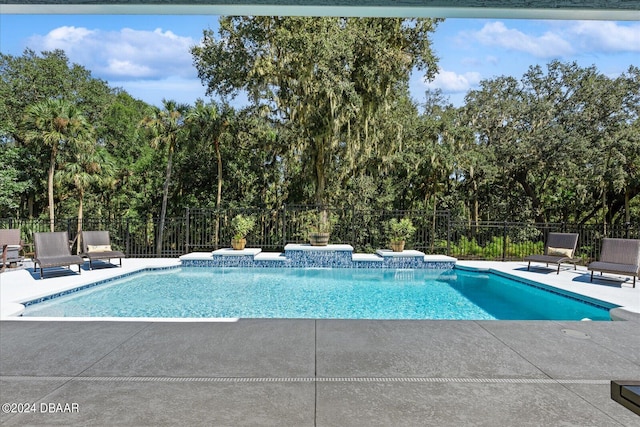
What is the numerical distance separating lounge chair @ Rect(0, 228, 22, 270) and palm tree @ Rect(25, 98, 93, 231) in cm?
737

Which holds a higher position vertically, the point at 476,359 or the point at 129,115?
the point at 129,115

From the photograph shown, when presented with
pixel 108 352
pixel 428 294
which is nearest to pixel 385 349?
pixel 108 352

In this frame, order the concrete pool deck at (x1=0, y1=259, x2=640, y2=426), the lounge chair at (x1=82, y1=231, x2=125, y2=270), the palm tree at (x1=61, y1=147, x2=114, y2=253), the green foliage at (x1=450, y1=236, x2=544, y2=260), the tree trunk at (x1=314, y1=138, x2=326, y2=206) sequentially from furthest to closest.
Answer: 1. the palm tree at (x1=61, y1=147, x2=114, y2=253)
2. the tree trunk at (x1=314, y1=138, x2=326, y2=206)
3. the green foliage at (x1=450, y1=236, x2=544, y2=260)
4. the lounge chair at (x1=82, y1=231, x2=125, y2=270)
5. the concrete pool deck at (x1=0, y1=259, x2=640, y2=426)

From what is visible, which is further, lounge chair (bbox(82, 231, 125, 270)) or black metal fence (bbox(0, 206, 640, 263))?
black metal fence (bbox(0, 206, 640, 263))

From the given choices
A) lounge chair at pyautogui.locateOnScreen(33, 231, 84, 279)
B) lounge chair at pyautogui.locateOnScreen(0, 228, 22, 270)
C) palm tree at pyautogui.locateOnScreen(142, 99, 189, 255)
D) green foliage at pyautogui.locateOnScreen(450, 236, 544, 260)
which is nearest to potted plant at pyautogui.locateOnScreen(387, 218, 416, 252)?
green foliage at pyautogui.locateOnScreen(450, 236, 544, 260)

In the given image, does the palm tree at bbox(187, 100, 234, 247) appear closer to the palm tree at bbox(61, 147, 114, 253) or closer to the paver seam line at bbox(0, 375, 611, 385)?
the palm tree at bbox(61, 147, 114, 253)

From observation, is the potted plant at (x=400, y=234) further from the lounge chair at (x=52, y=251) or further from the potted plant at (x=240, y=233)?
the lounge chair at (x=52, y=251)

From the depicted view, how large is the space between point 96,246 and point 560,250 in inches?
395

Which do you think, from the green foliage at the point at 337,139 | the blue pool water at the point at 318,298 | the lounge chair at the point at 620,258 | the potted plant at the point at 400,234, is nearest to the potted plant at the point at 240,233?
the blue pool water at the point at 318,298

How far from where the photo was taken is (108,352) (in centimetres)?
348

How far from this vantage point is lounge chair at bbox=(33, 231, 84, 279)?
7.89 m

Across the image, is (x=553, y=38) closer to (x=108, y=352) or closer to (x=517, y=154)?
(x=517, y=154)

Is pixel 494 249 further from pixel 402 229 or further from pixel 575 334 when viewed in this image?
pixel 575 334

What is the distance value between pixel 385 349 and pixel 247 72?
1273 cm
